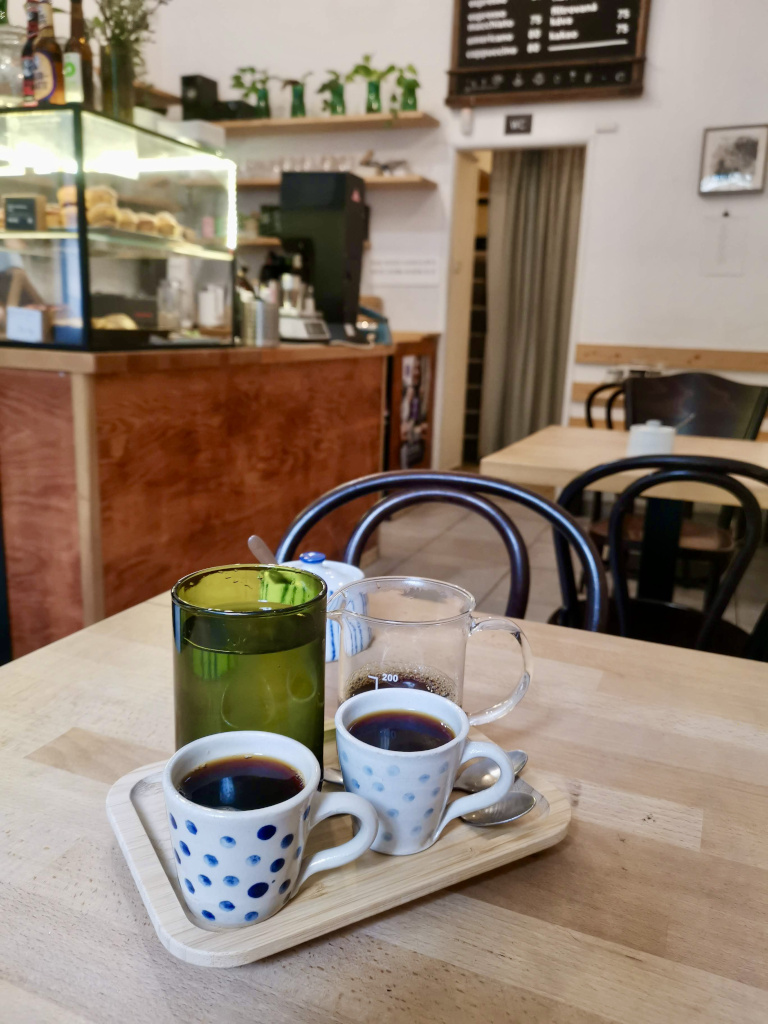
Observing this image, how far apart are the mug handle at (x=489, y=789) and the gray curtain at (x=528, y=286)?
572 cm

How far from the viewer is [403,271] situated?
5.28m

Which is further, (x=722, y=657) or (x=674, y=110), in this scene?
(x=674, y=110)

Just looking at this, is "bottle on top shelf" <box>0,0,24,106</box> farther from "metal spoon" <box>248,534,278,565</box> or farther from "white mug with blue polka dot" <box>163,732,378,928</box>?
"white mug with blue polka dot" <box>163,732,378,928</box>

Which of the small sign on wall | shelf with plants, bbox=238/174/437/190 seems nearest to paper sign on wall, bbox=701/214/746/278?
the small sign on wall

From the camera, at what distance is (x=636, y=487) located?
137cm

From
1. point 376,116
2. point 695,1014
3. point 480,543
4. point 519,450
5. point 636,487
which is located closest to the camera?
point 695,1014

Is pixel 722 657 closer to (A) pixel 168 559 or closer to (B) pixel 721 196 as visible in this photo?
(A) pixel 168 559

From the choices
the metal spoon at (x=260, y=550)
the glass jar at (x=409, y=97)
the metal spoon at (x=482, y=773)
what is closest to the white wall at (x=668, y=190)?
the glass jar at (x=409, y=97)

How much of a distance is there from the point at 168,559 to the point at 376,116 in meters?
3.71

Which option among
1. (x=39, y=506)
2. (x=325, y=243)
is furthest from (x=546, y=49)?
(x=39, y=506)

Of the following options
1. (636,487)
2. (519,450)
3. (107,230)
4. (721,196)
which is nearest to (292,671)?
(636,487)

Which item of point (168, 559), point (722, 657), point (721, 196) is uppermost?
point (721, 196)

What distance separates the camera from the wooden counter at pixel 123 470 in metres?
1.88

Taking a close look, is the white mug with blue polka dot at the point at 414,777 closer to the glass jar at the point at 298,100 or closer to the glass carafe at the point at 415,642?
the glass carafe at the point at 415,642
